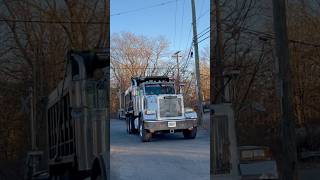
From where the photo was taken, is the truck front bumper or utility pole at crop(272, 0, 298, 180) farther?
utility pole at crop(272, 0, 298, 180)

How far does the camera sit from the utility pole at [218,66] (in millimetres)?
2062

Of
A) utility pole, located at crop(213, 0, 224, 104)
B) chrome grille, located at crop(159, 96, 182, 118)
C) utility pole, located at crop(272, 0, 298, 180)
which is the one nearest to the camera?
chrome grille, located at crop(159, 96, 182, 118)

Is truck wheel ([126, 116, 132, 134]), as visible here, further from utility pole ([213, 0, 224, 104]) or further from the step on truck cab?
utility pole ([213, 0, 224, 104])

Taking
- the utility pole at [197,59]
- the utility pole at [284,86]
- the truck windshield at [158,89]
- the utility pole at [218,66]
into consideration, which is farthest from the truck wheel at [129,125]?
the utility pole at [284,86]

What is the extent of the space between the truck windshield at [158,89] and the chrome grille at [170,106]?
0.03 m

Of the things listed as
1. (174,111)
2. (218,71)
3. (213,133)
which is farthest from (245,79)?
(174,111)

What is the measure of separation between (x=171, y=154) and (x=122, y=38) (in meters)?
0.54

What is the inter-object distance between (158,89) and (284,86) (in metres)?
0.85

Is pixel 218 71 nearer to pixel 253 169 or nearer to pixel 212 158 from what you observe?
pixel 212 158

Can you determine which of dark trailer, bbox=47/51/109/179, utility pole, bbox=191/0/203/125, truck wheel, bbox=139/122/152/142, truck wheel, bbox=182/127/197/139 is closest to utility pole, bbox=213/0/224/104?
utility pole, bbox=191/0/203/125

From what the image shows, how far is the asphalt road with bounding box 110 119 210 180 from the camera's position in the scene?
1917 mm

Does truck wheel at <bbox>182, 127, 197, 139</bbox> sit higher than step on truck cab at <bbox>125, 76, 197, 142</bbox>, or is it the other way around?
step on truck cab at <bbox>125, 76, 197, 142</bbox>

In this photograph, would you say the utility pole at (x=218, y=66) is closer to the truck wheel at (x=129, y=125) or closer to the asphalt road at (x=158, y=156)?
the asphalt road at (x=158, y=156)

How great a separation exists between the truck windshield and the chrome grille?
0.09 feet
